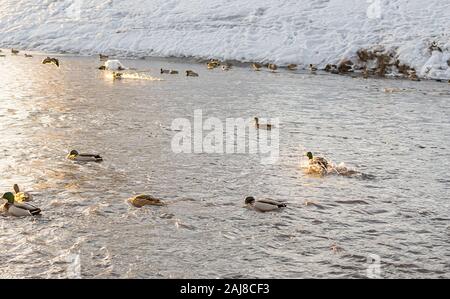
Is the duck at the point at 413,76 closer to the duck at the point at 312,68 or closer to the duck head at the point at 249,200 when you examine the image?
the duck at the point at 312,68

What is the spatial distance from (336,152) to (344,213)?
5.48 metres

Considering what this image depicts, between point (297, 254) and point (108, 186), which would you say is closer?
point (297, 254)

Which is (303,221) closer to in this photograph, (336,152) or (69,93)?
(336,152)

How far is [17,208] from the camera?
10.1 meters

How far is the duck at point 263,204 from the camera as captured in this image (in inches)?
430

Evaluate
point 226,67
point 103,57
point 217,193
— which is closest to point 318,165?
point 217,193

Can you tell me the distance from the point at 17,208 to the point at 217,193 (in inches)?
161

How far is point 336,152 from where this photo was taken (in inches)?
641

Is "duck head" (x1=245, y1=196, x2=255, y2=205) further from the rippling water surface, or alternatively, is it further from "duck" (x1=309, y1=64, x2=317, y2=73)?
"duck" (x1=309, y1=64, x2=317, y2=73)

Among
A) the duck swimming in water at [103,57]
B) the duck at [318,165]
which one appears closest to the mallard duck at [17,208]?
the duck at [318,165]

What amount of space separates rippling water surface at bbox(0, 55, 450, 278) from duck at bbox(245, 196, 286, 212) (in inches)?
7.4

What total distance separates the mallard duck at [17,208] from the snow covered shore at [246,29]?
109 feet
